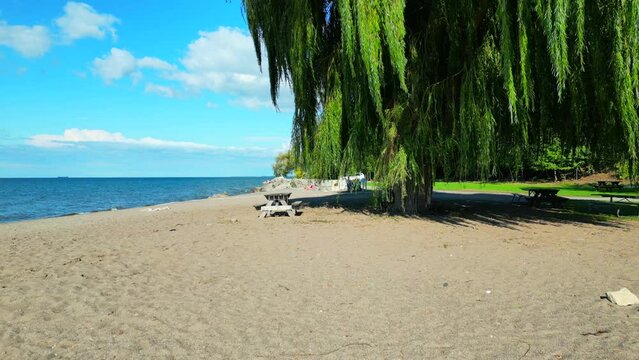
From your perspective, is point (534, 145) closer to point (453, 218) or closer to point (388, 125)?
point (453, 218)

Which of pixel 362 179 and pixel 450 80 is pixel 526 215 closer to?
pixel 450 80

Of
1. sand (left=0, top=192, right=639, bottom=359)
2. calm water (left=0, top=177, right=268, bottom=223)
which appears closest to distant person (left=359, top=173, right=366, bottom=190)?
sand (left=0, top=192, right=639, bottom=359)

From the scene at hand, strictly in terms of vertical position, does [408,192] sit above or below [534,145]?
below

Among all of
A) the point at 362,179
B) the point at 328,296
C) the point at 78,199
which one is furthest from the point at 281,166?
the point at 328,296

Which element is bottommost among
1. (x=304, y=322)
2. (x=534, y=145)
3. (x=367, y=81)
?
(x=304, y=322)

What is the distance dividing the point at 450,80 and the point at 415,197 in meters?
4.16

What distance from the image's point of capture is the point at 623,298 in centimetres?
451

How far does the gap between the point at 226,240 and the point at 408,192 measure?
6267mm

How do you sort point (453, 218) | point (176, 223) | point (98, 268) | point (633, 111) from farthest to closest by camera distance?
1. point (176, 223)
2. point (453, 218)
3. point (633, 111)
4. point (98, 268)

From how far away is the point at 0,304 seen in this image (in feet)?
16.6

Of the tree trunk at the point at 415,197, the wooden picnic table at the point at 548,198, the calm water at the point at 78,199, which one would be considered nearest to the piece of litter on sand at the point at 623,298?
the tree trunk at the point at 415,197

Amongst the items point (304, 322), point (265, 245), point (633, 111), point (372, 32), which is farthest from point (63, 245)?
point (633, 111)

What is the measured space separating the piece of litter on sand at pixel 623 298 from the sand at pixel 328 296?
8cm

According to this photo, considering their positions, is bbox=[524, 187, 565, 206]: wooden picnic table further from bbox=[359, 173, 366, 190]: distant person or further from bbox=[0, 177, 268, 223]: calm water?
bbox=[0, 177, 268, 223]: calm water
